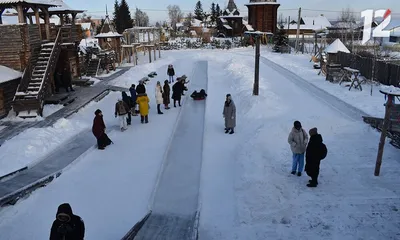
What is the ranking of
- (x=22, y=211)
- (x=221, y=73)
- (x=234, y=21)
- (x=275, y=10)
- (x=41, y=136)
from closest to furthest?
(x=22, y=211)
(x=41, y=136)
(x=221, y=73)
(x=275, y=10)
(x=234, y=21)

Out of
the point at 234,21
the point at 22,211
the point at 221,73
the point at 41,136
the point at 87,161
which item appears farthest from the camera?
the point at 234,21

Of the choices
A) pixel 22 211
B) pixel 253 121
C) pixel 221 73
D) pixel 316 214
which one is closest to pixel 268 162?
pixel 316 214

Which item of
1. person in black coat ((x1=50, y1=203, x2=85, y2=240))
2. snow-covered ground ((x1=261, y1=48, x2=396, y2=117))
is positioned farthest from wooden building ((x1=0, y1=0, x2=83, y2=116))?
snow-covered ground ((x1=261, y1=48, x2=396, y2=117))

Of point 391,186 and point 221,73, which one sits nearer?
point 391,186

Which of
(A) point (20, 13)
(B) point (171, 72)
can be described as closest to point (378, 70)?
(B) point (171, 72)

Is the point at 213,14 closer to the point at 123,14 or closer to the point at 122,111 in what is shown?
the point at 123,14

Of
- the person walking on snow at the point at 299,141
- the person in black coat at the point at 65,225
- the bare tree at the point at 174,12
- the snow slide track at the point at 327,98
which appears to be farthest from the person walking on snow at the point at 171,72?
the bare tree at the point at 174,12

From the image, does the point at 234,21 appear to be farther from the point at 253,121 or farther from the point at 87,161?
the point at 87,161

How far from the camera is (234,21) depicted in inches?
2569

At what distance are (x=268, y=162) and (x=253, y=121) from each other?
4093 millimetres

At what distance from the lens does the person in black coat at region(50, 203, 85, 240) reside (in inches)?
177

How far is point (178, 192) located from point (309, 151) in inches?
125

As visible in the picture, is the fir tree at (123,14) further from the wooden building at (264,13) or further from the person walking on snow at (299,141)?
the person walking on snow at (299,141)

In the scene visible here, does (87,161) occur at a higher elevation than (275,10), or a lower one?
lower
